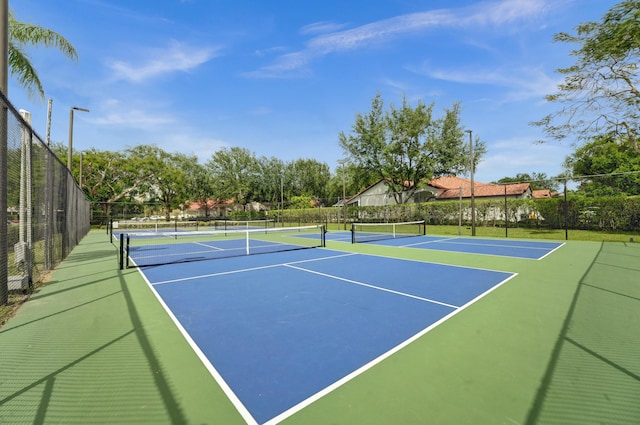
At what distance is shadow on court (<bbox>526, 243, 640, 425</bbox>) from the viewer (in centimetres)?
Result: 232

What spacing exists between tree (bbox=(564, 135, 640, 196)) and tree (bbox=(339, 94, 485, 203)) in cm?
976

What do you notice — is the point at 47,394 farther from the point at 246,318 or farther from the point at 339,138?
the point at 339,138

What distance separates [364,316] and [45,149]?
863 cm

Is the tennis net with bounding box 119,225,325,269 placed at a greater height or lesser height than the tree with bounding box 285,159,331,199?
lesser

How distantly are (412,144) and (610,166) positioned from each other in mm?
24937

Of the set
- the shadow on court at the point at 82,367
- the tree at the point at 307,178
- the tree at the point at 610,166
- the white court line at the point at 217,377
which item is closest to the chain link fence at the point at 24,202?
the shadow on court at the point at 82,367

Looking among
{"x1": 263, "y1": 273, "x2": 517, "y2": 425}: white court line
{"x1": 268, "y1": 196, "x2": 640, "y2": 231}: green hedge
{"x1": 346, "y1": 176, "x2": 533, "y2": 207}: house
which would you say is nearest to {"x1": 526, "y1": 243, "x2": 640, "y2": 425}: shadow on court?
{"x1": 263, "y1": 273, "x2": 517, "y2": 425}: white court line

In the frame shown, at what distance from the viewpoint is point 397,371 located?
2875 millimetres

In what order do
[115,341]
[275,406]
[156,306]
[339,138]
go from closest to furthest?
[275,406] < [115,341] < [156,306] < [339,138]

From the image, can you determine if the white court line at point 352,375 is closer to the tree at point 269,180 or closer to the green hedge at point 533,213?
the green hedge at point 533,213

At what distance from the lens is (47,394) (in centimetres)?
258

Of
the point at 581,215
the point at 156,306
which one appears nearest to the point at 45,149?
the point at 156,306

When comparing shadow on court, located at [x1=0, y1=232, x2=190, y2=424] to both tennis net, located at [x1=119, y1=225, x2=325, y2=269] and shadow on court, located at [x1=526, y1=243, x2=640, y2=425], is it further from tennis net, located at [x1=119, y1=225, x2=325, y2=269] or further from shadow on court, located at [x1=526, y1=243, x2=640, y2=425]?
tennis net, located at [x1=119, y1=225, x2=325, y2=269]

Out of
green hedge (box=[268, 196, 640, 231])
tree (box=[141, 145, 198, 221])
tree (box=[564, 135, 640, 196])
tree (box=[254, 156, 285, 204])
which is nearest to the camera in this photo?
green hedge (box=[268, 196, 640, 231])
